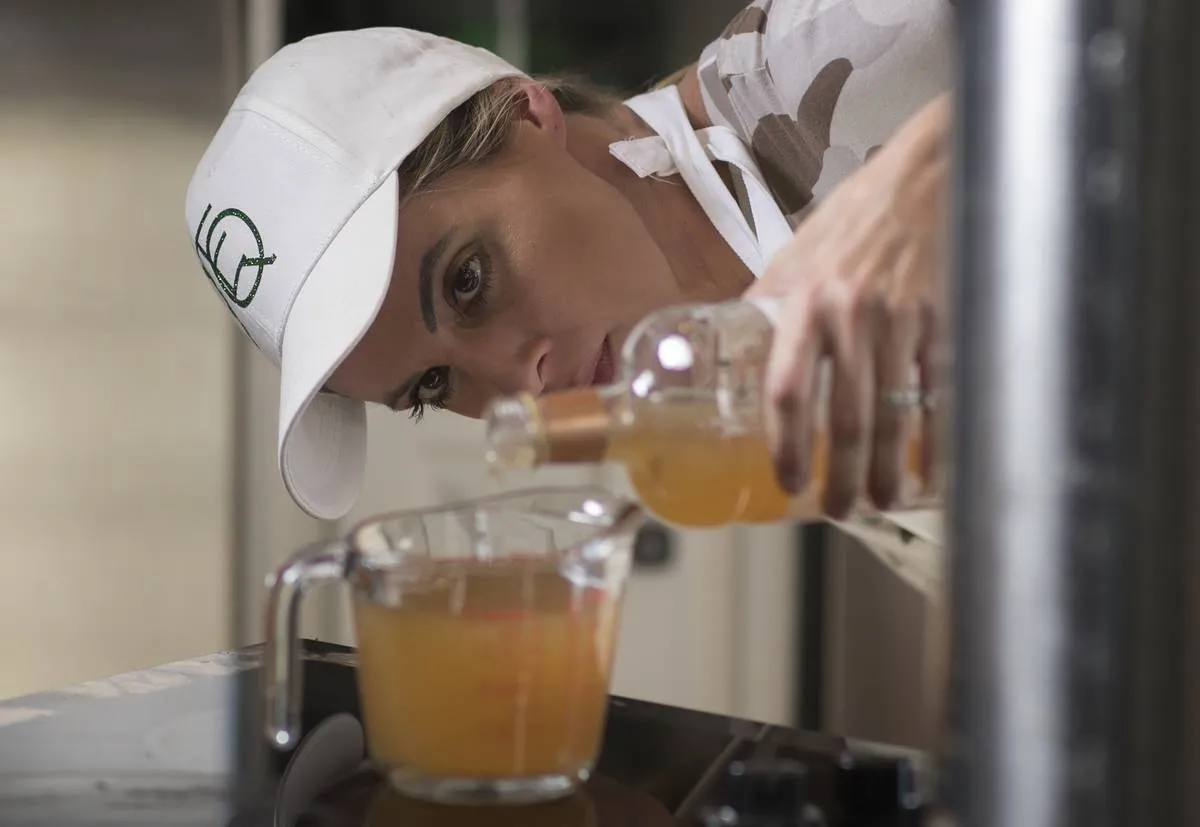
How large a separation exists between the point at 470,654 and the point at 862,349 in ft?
0.62

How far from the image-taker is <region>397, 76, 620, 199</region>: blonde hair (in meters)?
1.11

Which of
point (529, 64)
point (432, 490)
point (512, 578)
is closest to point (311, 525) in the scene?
point (432, 490)

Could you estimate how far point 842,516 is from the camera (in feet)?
1.86

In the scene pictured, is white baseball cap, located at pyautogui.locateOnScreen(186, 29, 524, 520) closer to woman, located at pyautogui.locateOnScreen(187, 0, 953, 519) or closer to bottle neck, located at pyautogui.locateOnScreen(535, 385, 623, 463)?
woman, located at pyautogui.locateOnScreen(187, 0, 953, 519)

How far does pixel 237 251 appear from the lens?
3.64 ft

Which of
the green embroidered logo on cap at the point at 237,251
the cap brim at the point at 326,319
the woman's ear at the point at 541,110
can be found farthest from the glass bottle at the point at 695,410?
the woman's ear at the point at 541,110

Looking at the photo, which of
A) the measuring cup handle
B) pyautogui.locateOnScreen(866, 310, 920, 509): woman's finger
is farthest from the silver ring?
the measuring cup handle

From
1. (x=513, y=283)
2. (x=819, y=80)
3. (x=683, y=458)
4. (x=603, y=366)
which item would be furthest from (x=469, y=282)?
(x=683, y=458)

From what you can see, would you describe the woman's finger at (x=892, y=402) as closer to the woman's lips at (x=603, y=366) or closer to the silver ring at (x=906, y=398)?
the silver ring at (x=906, y=398)

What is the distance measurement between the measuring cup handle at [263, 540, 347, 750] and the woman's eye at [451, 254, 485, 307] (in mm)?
606

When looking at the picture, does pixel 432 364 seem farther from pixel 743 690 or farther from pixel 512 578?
→ pixel 743 690

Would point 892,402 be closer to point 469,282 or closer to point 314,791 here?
point 314,791

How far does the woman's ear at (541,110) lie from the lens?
1258 mm

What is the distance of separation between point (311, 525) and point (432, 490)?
9.4 inches
